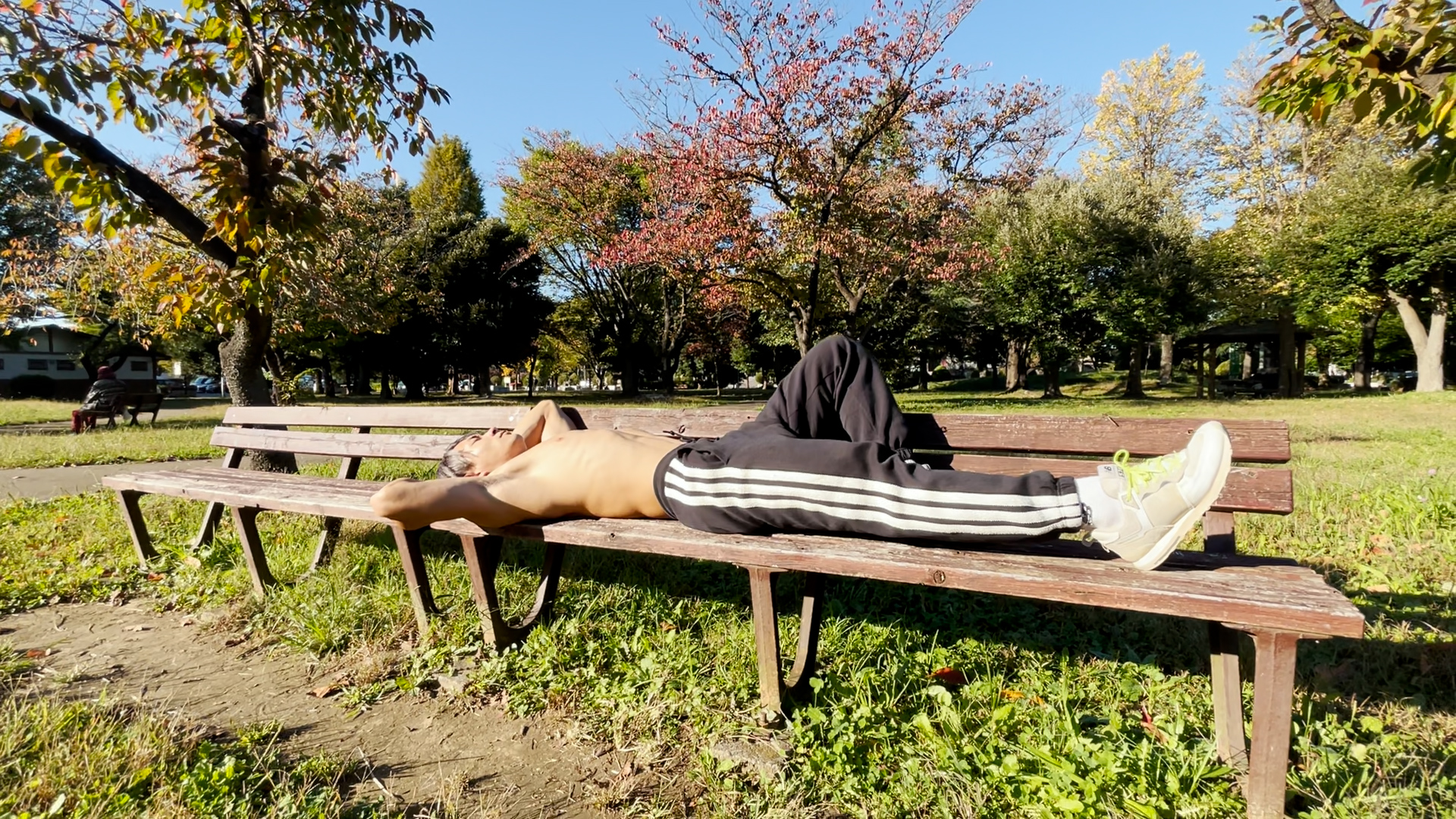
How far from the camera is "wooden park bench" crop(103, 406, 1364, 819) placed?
1.59 metres

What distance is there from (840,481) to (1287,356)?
2776cm

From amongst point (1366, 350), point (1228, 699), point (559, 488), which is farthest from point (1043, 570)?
point (1366, 350)

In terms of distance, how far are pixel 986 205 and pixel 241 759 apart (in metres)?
24.4

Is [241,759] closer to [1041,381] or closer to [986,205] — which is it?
[986,205]

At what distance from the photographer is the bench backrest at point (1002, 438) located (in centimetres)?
220

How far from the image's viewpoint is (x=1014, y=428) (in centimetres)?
261

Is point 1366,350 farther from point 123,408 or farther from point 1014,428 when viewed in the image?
point 123,408

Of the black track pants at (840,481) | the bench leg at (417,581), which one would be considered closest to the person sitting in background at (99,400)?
the bench leg at (417,581)

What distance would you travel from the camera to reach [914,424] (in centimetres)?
277

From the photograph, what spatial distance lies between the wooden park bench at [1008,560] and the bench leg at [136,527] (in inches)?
18.1

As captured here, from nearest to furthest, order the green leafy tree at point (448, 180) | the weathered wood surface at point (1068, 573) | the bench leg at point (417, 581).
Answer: the weathered wood surface at point (1068, 573) → the bench leg at point (417, 581) → the green leafy tree at point (448, 180)

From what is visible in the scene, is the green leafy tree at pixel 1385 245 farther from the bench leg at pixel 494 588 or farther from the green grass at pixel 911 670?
the bench leg at pixel 494 588

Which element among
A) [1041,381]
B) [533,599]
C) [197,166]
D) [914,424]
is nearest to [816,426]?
[914,424]

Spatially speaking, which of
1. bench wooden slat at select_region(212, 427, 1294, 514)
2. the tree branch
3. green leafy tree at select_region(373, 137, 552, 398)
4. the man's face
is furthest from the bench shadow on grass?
green leafy tree at select_region(373, 137, 552, 398)
